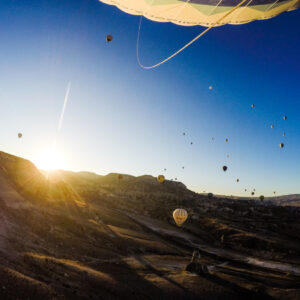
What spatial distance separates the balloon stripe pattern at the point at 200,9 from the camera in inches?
462

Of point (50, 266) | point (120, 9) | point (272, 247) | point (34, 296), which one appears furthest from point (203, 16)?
point (272, 247)

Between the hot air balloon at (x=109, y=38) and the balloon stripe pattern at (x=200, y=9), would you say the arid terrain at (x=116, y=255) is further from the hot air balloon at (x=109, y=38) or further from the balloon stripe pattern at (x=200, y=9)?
the hot air balloon at (x=109, y=38)

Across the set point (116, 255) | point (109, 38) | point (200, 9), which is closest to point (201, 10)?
point (200, 9)

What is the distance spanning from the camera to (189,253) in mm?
28328

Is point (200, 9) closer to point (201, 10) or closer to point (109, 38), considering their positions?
point (201, 10)

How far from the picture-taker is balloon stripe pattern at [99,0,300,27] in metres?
11.7

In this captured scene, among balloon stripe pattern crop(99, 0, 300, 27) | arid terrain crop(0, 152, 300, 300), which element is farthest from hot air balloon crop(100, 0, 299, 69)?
arid terrain crop(0, 152, 300, 300)

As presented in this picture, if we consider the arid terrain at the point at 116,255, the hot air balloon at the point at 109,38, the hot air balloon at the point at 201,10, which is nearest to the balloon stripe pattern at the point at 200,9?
the hot air balloon at the point at 201,10

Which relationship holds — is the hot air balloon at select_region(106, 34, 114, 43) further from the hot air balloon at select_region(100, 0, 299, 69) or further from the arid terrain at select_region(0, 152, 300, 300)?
the arid terrain at select_region(0, 152, 300, 300)

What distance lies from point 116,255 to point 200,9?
20.8 m

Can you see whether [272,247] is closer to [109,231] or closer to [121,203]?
[109,231]

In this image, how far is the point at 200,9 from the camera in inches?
483

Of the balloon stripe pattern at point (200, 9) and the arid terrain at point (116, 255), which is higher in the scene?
the balloon stripe pattern at point (200, 9)

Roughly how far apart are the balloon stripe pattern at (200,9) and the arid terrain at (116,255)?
14.2 m
